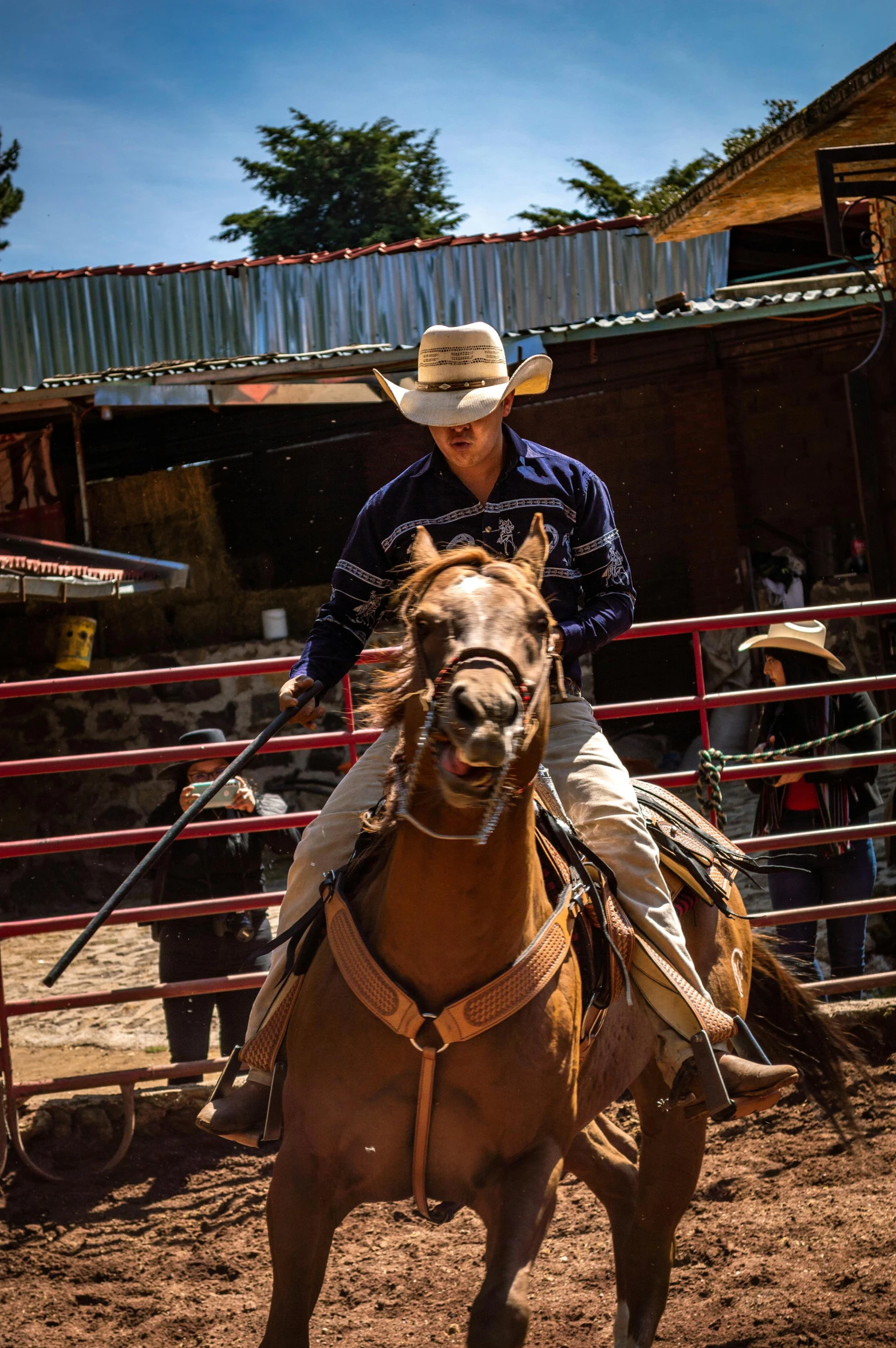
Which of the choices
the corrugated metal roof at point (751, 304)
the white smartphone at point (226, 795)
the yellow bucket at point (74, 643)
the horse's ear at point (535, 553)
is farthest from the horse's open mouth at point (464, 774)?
the corrugated metal roof at point (751, 304)

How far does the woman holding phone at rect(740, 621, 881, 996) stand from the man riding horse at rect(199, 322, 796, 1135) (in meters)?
2.57

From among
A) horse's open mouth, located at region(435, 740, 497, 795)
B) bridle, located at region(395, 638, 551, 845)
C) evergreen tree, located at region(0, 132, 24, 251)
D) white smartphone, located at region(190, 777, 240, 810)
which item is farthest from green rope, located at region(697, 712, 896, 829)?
evergreen tree, located at region(0, 132, 24, 251)

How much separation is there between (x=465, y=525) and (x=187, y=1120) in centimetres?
333

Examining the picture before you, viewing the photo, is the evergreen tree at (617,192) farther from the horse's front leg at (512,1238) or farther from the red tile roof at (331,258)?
the horse's front leg at (512,1238)

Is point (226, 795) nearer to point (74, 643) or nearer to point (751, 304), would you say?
point (74, 643)

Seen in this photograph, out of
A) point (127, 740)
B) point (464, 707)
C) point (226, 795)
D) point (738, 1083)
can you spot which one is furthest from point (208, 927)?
point (127, 740)

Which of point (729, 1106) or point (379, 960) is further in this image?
point (729, 1106)

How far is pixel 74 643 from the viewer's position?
39.4 ft

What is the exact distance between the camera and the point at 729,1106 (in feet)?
10.9

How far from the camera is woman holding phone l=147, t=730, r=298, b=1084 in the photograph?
5.67 meters

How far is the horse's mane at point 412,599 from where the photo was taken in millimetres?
2613

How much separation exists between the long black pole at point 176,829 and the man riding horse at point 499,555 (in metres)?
0.05

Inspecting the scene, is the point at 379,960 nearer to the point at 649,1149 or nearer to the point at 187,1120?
the point at 649,1149

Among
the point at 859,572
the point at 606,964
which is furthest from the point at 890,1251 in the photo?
the point at 859,572
